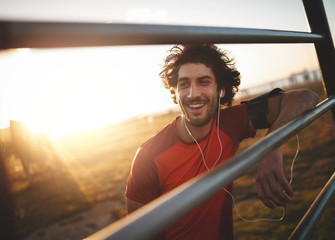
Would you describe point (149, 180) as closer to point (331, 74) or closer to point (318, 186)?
point (331, 74)

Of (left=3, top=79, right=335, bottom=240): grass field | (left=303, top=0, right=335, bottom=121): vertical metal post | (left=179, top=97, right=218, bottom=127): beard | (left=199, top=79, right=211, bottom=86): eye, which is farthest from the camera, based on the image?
(left=3, top=79, right=335, bottom=240): grass field

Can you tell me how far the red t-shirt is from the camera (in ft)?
6.46

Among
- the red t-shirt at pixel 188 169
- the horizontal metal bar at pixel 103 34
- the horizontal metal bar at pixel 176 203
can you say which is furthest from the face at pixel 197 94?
the horizontal metal bar at pixel 176 203

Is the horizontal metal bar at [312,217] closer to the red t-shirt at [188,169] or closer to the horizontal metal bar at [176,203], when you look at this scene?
the horizontal metal bar at [176,203]

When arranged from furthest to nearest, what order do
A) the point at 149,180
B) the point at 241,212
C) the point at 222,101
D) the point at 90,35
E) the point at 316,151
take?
the point at 316,151
the point at 241,212
the point at 222,101
the point at 149,180
the point at 90,35

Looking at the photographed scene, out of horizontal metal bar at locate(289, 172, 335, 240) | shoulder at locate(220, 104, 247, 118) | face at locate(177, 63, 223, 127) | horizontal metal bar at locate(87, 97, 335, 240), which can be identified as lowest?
horizontal metal bar at locate(289, 172, 335, 240)

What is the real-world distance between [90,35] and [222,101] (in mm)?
3032

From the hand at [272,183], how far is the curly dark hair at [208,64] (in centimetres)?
194

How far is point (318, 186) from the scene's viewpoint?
4906 mm

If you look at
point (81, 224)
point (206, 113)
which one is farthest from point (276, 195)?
point (81, 224)

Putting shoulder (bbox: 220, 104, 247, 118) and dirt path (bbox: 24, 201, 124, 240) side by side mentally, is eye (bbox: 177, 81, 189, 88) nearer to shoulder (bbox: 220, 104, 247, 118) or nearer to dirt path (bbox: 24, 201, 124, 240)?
shoulder (bbox: 220, 104, 247, 118)

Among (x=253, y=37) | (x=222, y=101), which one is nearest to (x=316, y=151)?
(x=222, y=101)

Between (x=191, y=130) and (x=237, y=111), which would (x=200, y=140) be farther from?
(x=237, y=111)

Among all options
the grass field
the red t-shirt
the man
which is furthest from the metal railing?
the red t-shirt
